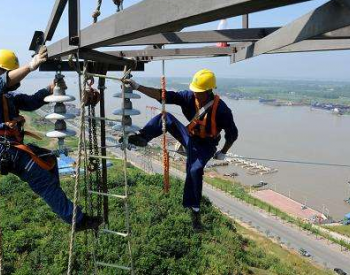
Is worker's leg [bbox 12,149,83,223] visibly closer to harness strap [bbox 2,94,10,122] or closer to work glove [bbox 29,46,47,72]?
harness strap [bbox 2,94,10,122]

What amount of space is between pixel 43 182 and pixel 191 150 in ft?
4.68

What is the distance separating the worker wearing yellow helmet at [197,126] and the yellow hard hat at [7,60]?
1.17 meters

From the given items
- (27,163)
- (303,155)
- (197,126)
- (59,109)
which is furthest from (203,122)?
(303,155)

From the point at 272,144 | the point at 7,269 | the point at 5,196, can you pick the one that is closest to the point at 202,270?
the point at 7,269

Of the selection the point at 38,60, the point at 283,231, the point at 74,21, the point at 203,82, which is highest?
the point at 74,21

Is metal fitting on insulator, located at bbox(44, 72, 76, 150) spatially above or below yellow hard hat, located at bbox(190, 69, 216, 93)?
below

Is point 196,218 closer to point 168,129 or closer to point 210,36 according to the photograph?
point 168,129

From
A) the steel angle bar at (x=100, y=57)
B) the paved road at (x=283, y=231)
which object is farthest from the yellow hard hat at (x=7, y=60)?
the paved road at (x=283, y=231)

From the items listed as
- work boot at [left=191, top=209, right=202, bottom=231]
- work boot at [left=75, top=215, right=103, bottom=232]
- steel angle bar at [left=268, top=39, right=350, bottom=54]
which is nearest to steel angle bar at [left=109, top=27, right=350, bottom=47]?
steel angle bar at [left=268, top=39, right=350, bottom=54]

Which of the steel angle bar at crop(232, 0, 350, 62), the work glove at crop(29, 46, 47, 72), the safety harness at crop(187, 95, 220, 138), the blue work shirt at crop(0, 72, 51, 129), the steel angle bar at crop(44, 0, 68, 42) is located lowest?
the safety harness at crop(187, 95, 220, 138)

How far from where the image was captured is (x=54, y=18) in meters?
3.24

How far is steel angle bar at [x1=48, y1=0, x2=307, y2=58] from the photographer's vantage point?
1.42m

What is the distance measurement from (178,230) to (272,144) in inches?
1032

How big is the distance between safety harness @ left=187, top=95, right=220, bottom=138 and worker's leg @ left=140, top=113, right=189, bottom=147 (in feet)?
0.49
